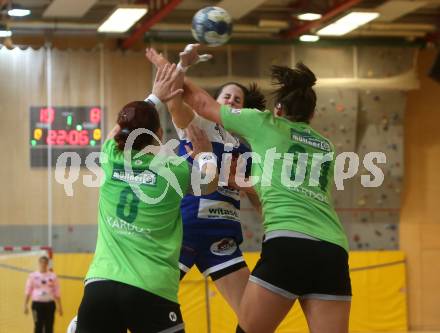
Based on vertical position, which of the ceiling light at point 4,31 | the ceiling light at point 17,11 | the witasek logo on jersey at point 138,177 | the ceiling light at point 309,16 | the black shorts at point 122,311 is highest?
the ceiling light at point 17,11

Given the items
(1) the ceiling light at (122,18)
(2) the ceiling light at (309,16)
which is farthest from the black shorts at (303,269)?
(2) the ceiling light at (309,16)

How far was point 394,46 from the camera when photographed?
1305 cm

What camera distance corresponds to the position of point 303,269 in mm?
4531

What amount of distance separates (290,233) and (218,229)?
1053 millimetres

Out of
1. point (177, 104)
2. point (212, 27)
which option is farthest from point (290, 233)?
point (212, 27)

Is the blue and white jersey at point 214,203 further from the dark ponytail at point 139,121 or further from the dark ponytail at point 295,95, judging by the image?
the dark ponytail at point 139,121

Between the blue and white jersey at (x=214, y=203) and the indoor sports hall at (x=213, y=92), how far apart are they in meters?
4.95

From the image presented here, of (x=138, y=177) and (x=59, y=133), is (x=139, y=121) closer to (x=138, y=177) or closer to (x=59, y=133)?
(x=138, y=177)

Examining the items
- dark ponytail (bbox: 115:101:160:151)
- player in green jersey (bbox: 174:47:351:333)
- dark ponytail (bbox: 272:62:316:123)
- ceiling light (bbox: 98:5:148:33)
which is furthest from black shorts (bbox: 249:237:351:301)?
ceiling light (bbox: 98:5:148:33)

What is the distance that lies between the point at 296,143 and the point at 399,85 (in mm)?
8507

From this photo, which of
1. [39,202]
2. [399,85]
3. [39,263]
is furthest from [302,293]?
[399,85]

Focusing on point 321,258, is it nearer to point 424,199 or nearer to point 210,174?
point 210,174

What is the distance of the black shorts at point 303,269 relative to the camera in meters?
4.54

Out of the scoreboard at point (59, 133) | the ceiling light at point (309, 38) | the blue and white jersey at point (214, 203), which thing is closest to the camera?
the blue and white jersey at point (214, 203)
